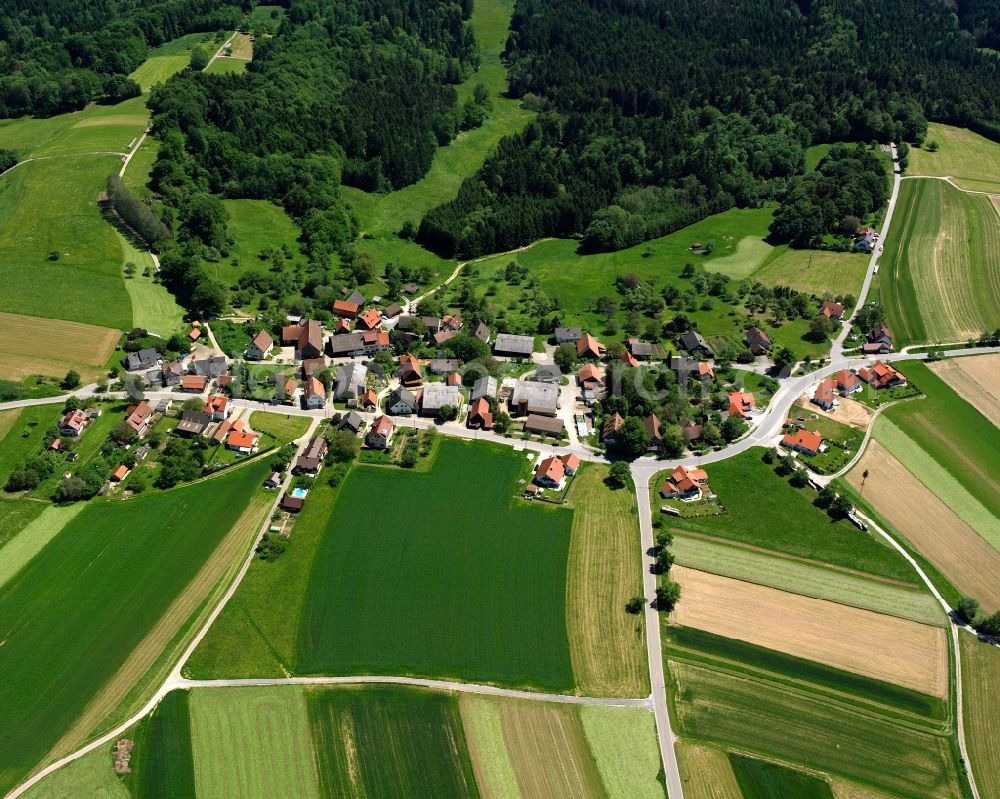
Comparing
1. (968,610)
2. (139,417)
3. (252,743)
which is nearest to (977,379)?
(968,610)

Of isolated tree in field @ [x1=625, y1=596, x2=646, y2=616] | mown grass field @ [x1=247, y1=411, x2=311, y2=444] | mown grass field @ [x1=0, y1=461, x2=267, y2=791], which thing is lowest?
mown grass field @ [x1=0, y1=461, x2=267, y2=791]

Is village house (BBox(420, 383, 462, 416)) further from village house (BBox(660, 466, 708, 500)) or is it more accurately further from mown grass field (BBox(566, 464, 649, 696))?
village house (BBox(660, 466, 708, 500))

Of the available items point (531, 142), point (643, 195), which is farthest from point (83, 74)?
point (643, 195)

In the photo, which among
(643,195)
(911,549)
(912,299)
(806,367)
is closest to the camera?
(911,549)

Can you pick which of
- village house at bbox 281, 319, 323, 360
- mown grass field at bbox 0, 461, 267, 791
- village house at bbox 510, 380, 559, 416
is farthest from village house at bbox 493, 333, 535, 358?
mown grass field at bbox 0, 461, 267, 791

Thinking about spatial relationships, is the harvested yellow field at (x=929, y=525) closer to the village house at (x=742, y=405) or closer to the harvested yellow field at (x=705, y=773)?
the village house at (x=742, y=405)

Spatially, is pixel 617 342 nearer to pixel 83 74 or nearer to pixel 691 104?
pixel 691 104
